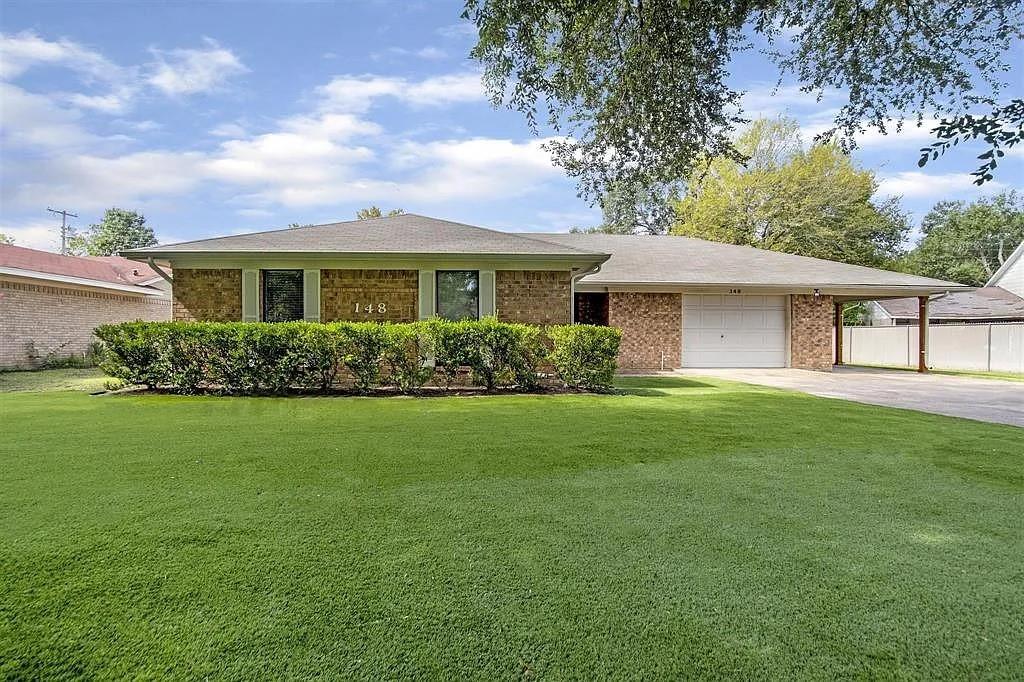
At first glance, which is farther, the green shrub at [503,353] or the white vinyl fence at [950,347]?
the white vinyl fence at [950,347]

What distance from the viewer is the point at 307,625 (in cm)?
199

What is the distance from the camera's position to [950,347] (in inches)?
734

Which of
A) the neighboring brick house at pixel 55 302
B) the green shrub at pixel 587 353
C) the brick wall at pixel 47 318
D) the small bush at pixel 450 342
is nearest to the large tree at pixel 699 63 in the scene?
the green shrub at pixel 587 353

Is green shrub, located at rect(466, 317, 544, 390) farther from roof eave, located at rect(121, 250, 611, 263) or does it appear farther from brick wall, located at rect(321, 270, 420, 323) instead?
brick wall, located at rect(321, 270, 420, 323)

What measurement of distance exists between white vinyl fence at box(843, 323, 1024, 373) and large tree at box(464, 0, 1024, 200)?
14907 mm

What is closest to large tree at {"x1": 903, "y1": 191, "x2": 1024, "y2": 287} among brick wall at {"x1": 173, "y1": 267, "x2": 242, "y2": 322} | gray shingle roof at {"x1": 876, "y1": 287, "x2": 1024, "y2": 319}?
gray shingle roof at {"x1": 876, "y1": 287, "x2": 1024, "y2": 319}

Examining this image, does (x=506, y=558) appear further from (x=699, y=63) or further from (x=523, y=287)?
(x=523, y=287)

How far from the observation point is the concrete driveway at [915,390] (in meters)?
7.84

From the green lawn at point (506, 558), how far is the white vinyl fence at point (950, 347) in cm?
1574

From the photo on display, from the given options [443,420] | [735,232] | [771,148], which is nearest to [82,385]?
[443,420]

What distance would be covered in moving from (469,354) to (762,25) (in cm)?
593

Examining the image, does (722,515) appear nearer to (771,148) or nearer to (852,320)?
(771,148)

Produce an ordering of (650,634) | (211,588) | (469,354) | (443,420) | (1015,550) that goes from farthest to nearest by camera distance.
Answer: (469,354) → (443,420) → (1015,550) → (211,588) → (650,634)

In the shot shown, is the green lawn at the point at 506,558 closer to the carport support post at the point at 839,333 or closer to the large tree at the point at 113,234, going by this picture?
the carport support post at the point at 839,333
